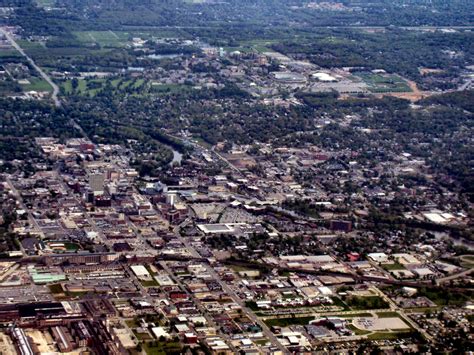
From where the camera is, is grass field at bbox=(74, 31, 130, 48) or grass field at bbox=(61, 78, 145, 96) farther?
grass field at bbox=(74, 31, 130, 48)

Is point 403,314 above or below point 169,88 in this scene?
above

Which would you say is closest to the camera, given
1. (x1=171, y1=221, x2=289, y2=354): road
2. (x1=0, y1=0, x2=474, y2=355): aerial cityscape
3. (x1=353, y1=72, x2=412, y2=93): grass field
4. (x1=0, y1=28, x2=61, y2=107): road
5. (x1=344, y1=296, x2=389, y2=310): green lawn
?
(x1=171, y1=221, x2=289, y2=354): road

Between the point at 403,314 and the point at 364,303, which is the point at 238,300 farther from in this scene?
the point at 403,314

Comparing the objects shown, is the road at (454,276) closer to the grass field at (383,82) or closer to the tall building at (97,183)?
the tall building at (97,183)

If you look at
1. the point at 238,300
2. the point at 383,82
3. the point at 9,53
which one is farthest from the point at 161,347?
the point at 9,53

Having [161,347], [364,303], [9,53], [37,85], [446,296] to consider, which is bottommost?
[9,53]

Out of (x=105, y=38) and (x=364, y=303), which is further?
(x=105, y=38)

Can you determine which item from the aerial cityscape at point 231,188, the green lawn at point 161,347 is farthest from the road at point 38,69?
the green lawn at point 161,347

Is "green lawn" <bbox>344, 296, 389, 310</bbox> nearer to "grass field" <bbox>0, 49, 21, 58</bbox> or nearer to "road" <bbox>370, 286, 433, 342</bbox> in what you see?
"road" <bbox>370, 286, 433, 342</bbox>

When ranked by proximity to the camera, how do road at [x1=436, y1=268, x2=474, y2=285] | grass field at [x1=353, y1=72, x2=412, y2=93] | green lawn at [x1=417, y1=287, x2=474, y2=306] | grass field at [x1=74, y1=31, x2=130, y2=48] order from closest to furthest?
green lawn at [x1=417, y1=287, x2=474, y2=306] < road at [x1=436, y1=268, x2=474, y2=285] < grass field at [x1=353, y1=72, x2=412, y2=93] < grass field at [x1=74, y1=31, x2=130, y2=48]

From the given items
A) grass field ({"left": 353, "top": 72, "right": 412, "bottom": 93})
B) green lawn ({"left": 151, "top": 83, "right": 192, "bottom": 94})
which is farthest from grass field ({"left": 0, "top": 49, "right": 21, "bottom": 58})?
grass field ({"left": 353, "top": 72, "right": 412, "bottom": 93})
